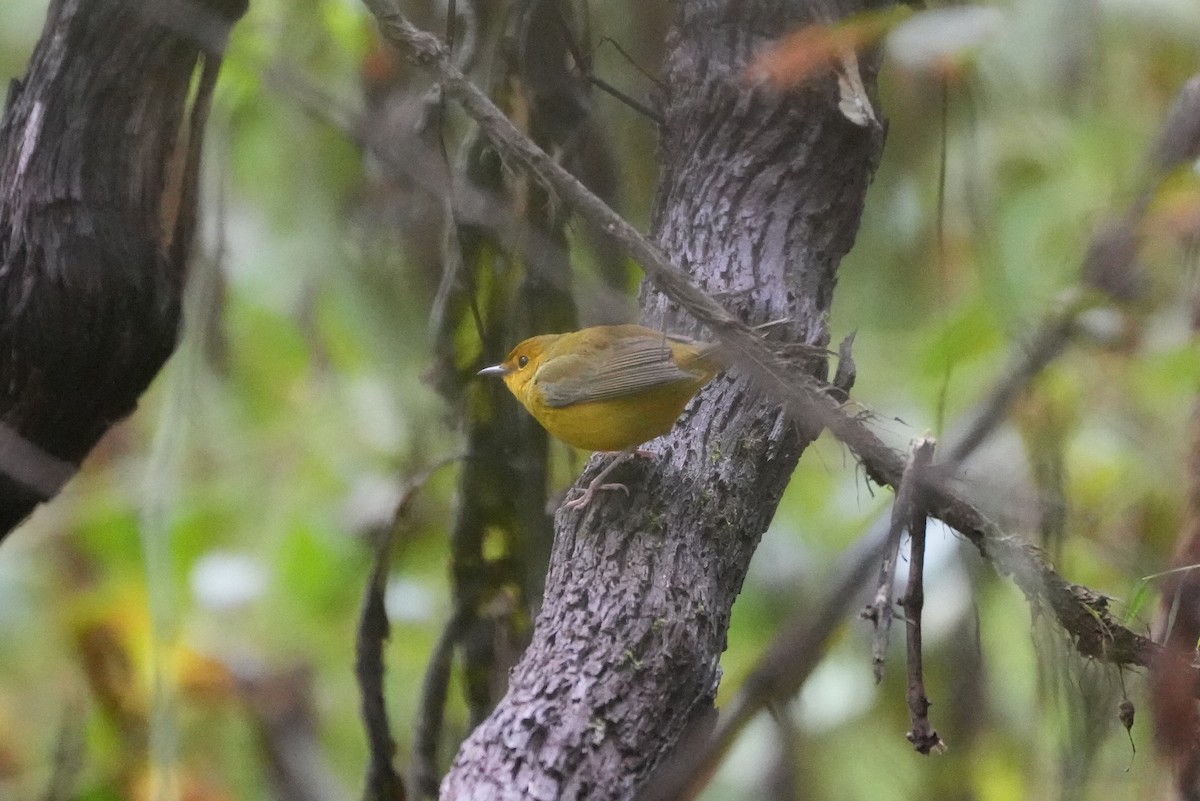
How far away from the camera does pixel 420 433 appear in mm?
2754

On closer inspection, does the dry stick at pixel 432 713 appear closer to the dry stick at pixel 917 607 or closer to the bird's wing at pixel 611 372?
the bird's wing at pixel 611 372

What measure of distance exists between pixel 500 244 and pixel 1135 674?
1.54 m

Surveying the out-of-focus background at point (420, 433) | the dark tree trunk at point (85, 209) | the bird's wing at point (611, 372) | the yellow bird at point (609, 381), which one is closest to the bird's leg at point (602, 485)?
the yellow bird at point (609, 381)

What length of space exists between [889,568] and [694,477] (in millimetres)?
700

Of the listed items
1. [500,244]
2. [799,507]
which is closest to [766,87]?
[500,244]

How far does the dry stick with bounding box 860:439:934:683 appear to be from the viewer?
3.88 ft

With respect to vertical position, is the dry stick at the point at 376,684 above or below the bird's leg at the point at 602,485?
below

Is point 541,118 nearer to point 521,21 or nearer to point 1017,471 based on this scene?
point 521,21

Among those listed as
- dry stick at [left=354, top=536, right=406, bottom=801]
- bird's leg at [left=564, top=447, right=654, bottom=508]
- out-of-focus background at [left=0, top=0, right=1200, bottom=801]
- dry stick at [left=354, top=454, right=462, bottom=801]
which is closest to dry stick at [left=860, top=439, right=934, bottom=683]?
out-of-focus background at [left=0, top=0, right=1200, bottom=801]

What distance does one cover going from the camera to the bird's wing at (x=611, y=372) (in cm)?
201

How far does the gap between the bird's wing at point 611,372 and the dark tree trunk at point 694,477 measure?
13 centimetres

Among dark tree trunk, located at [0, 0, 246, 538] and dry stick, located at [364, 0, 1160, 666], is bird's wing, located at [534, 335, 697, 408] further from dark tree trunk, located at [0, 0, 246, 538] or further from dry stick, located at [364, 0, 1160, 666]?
dark tree trunk, located at [0, 0, 246, 538]

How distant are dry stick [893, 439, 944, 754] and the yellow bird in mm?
640

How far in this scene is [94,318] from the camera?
6.64 feet
